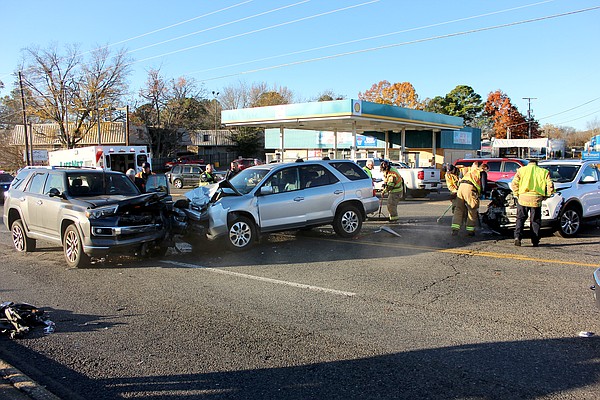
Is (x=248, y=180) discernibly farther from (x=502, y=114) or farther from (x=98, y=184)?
(x=502, y=114)

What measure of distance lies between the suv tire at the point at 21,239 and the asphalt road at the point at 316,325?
580 millimetres

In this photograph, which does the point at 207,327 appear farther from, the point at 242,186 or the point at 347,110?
the point at 347,110

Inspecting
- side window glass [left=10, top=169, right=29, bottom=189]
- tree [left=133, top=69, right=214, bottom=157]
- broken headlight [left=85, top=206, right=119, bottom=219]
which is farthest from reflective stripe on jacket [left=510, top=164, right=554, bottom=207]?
tree [left=133, top=69, right=214, bottom=157]

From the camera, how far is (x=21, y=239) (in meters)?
10.2

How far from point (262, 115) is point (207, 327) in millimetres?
25874

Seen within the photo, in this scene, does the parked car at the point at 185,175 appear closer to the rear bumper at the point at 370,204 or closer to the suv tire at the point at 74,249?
the rear bumper at the point at 370,204

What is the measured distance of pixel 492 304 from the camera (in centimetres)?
608

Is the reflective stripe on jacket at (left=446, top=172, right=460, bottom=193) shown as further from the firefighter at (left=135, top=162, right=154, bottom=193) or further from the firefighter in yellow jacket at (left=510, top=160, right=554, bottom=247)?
the firefighter at (left=135, top=162, right=154, bottom=193)

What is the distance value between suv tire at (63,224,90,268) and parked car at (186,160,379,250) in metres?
2.30

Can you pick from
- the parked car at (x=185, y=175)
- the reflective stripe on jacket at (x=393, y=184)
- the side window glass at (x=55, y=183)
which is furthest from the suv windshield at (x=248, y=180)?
the parked car at (x=185, y=175)

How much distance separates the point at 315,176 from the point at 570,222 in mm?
5807

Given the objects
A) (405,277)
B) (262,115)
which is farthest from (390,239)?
(262,115)

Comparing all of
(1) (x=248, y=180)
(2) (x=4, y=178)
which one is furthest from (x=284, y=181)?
(2) (x=4, y=178)

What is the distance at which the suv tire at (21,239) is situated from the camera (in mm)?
10031
